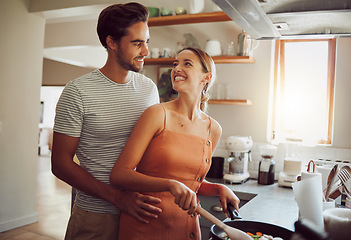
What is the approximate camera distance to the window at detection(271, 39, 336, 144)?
10.7ft

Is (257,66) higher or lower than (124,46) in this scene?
higher

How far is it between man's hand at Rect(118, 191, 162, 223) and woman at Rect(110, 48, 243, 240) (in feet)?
0.11

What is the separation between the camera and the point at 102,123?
4.50ft

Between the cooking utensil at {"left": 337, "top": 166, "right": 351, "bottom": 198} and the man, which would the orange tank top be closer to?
the man

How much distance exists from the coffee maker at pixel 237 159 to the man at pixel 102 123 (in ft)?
5.42

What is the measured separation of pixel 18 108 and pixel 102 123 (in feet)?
10.0

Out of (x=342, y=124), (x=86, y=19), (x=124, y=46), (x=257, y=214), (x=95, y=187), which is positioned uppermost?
(x=86, y=19)

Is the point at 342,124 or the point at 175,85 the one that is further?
the point at 342,124

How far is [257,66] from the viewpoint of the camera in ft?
10.9

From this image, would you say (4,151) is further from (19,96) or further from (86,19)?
(86,19)

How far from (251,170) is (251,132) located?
369mm

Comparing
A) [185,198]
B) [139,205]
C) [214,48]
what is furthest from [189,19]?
[185,198]

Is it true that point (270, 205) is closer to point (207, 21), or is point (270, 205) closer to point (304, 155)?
point (304, 155)

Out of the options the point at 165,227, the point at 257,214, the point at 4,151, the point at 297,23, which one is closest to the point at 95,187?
the point at 165,227
